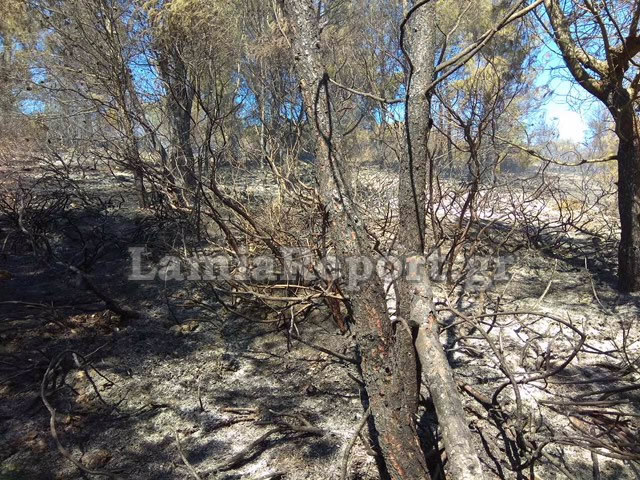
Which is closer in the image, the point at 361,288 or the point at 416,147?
the point at 361,288

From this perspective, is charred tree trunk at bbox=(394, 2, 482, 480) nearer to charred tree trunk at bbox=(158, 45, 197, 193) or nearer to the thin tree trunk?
the thin tree trunk

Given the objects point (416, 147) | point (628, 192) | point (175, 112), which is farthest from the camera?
point (175, 112)

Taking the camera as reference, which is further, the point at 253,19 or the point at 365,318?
the point at 253,19

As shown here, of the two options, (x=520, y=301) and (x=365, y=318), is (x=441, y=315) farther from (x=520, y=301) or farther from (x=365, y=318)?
(x=365, y=318)

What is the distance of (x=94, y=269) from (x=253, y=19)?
7.14 metres

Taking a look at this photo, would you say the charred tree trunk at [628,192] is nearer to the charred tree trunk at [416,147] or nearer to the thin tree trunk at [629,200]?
the thin tree trunk at [629,200]

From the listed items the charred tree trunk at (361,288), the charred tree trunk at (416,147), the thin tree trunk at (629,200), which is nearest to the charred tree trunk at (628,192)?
the thin tree trunk at (629,200)

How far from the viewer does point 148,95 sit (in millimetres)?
4961

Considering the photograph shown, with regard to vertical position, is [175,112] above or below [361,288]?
above

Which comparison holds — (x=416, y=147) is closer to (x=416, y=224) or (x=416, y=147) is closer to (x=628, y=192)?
(x=416, y=224)

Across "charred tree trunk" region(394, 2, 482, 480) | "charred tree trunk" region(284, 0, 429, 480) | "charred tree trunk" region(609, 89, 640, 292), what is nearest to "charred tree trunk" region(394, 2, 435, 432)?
"charred tree trunk" region(394, 2, 482, 480)

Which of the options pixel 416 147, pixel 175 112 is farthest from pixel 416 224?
pixel 175 112

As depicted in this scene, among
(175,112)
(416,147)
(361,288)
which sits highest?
(175,112)

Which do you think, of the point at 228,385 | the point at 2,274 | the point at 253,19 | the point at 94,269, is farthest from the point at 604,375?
the point at 253,19
